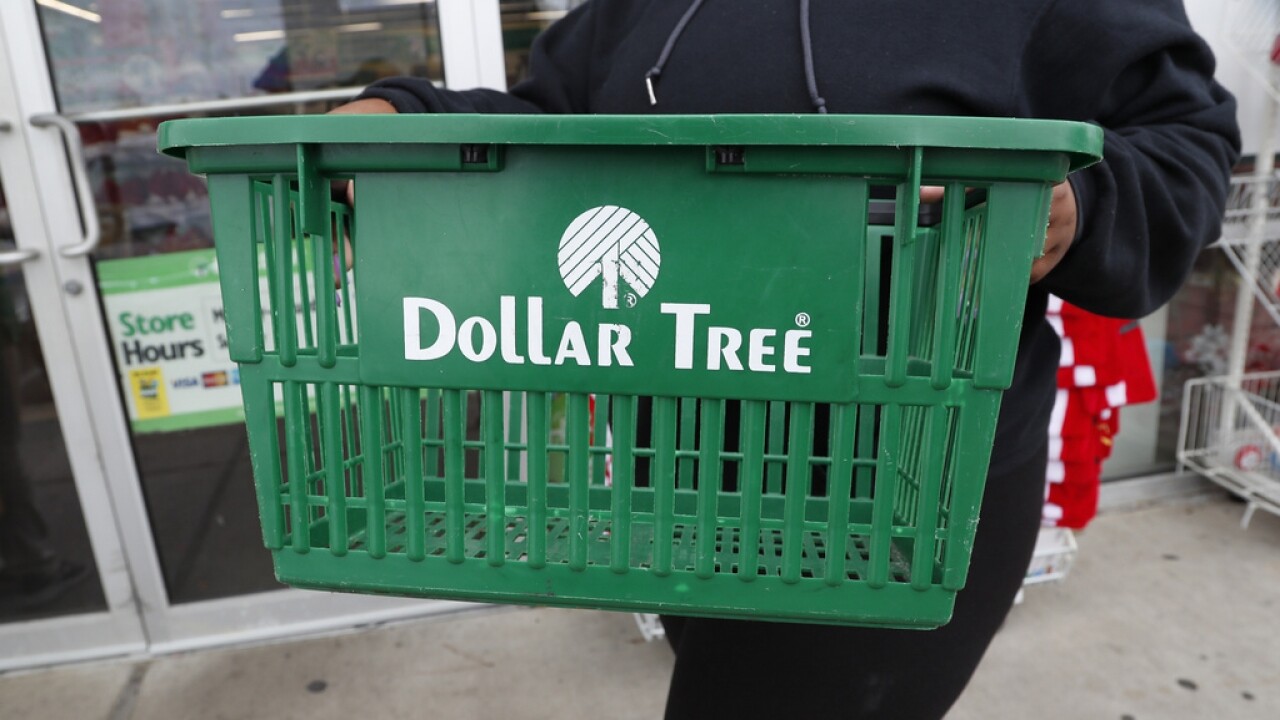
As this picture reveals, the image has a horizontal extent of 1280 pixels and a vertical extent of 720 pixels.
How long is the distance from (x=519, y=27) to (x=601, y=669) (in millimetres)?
1938

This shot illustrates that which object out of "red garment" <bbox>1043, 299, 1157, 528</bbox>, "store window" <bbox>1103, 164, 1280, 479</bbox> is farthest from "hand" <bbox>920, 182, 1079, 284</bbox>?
"store window" <bbox>1103, 164, 1280, 479</bbox>

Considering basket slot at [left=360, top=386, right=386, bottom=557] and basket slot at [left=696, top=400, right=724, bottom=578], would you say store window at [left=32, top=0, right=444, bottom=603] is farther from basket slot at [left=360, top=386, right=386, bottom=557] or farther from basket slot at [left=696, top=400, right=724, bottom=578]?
basket slot at [left=696, top=400, right=724, bottom=578]

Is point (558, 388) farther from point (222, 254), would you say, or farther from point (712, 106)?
point (712, 106)

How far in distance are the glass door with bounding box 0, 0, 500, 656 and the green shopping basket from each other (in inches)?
71.5

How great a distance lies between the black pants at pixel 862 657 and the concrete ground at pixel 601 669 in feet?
4.23

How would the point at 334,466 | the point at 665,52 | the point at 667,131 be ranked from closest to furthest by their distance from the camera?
1. the point at 667,131
2. the point at 334,466
3. the point at 665,52

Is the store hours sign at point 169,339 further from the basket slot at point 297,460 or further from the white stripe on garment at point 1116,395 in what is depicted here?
the white stripe on garment at point 1116,395

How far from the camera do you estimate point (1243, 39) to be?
2635 millimetres

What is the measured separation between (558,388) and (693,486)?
0.45 metres

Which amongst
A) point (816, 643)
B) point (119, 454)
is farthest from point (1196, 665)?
point (119, 454)

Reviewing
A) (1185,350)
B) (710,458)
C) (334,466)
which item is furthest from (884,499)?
(1185,350)

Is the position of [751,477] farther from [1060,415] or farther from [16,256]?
[16,256]

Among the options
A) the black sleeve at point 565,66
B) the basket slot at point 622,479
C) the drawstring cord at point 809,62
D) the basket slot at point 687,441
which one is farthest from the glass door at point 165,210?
the basket slot at point 622,479

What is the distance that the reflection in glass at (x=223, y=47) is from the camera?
2.15 m
